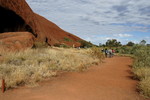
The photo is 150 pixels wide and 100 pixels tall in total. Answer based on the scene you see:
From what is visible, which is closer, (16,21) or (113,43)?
(16,21)

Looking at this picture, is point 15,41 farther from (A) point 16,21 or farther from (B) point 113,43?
(B) point 113,43

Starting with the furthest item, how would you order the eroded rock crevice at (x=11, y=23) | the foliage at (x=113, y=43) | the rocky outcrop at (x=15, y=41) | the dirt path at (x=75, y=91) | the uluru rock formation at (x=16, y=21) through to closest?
the foliage at (x=113, y=43) < the eroded rock crevice at (x=11, y=23) < the uluru rock formation at (x=16, y=21) < the rocky outcrop at (x=15, y=41) < the dirt path at (x=75, y=91)

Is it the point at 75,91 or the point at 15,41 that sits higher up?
the point at 15,41

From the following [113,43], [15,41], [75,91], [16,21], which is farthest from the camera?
[113,43]

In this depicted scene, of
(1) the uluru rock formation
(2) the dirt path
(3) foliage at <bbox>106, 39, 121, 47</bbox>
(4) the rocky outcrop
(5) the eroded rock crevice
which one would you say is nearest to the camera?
(2) the dirt path

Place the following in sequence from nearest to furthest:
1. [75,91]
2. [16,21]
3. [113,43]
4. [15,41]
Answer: [75,91] → [15,41] → [16,21] → [113,43]

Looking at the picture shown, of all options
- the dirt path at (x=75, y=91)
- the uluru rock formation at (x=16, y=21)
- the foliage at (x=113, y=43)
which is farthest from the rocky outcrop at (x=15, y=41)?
the foliage at (x=113, y=43)

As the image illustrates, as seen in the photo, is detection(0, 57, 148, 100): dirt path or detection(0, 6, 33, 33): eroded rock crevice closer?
detection(0, 57, 148, 100): dirt path

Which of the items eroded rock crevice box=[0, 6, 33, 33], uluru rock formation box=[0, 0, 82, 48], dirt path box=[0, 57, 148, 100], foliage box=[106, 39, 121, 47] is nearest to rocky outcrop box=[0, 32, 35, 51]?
uluru rock formation box=[0, 0, 82, 48]

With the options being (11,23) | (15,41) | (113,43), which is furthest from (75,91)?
(113,43)

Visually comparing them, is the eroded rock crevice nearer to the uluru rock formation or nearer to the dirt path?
the uluru rock formation

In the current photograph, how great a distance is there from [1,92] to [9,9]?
36.7 ft

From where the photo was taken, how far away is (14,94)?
576 centimetres

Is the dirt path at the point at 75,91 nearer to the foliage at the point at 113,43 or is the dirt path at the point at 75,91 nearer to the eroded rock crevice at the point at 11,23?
the eroded rock crevice at the point at 11,23
